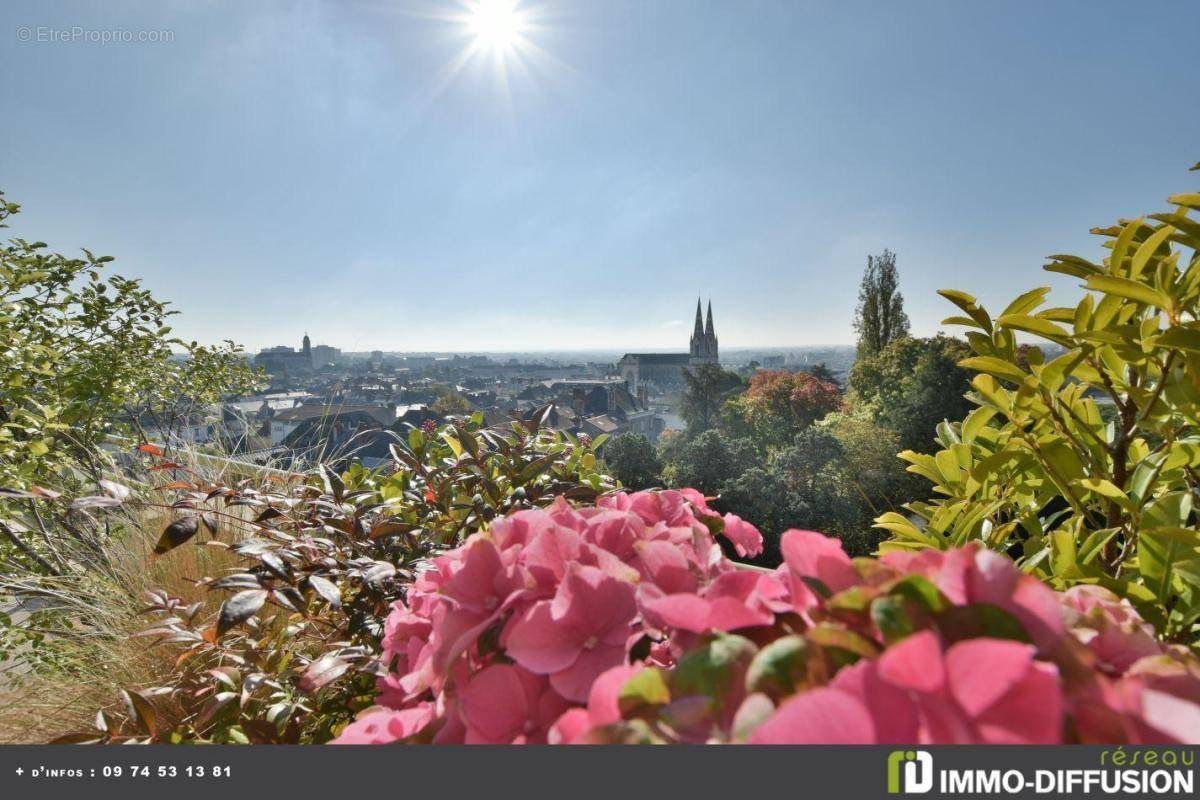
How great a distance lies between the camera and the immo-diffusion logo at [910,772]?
11.1 inches

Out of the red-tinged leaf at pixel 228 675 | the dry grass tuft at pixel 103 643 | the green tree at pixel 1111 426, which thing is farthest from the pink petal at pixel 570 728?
the dry grass tuft at pixel 103 643

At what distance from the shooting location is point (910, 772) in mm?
298

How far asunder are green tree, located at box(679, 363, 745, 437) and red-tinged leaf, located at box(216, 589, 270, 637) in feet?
→ 57.4

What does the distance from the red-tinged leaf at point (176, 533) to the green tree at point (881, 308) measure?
21752 millimetres

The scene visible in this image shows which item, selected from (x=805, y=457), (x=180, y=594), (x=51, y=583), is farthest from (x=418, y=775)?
(x=805, y=457)

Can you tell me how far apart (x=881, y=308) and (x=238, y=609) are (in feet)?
75.5

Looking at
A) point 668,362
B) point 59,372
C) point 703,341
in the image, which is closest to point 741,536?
point 59,372

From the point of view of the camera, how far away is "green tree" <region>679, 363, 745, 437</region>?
18.7 m

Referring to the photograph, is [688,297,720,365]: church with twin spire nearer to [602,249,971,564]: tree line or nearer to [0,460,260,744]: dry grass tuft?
[602,249,971,564]: tree line

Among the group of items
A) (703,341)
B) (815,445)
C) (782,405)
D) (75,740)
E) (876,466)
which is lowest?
(876,466)

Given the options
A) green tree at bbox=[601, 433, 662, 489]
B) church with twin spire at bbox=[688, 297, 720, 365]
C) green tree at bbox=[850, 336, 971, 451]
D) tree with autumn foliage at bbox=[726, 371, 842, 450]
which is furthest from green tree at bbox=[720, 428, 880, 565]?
church with twin spire at bbox=[688, 297, 720, 365]

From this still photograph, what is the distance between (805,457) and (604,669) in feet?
30.2

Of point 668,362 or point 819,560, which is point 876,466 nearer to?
point 819,560

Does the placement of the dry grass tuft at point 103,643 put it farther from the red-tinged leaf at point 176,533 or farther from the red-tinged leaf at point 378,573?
the red-tinged leaf at point 378,573
